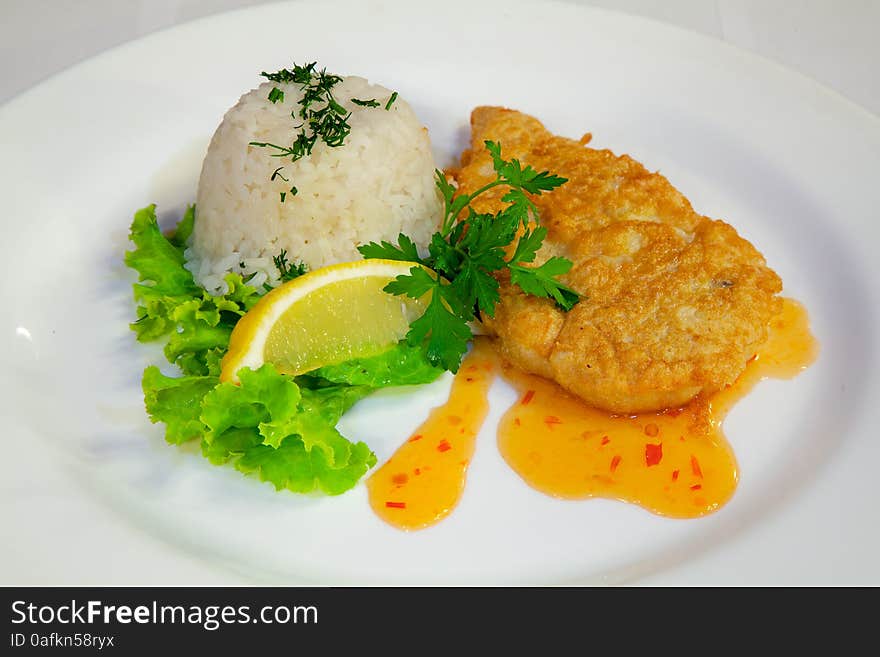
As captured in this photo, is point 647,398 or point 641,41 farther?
point 641,41

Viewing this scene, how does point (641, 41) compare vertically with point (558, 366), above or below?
above

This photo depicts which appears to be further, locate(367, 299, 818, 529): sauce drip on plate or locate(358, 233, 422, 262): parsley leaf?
locate(358, 233, 422, 262): parsley leaf

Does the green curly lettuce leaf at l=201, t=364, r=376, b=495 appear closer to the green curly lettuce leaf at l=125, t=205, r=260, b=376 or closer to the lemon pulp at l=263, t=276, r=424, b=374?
the lemon pulp at l=263, t=276, r=424, b=374

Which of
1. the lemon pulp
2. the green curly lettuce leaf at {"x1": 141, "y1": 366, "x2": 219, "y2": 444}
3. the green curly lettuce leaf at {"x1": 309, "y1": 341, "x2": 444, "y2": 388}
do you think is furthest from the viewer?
the green curly lettuce leaf at {"x1": 309, "y1": 341, "x2": 444, "y2": 388}

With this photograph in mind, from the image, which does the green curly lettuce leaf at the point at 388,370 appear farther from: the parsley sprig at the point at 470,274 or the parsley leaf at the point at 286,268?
the parsley leaf at the point at 286,268

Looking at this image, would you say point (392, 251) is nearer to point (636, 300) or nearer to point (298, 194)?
point (298, 194)

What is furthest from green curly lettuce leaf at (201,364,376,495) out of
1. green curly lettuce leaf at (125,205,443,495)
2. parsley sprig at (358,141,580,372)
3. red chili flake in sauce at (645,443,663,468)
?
red chili flake in sauce at (645,443,663,468)

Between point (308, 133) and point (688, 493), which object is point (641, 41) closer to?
point (308, 133)
